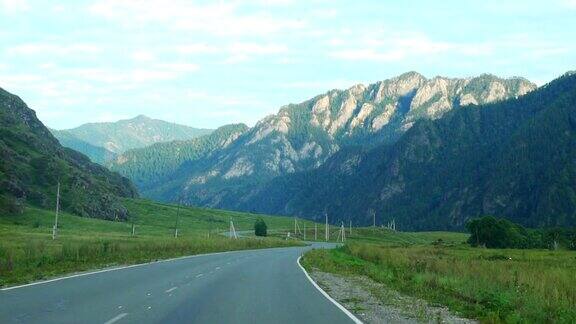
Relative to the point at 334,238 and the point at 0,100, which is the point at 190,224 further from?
the point at 0,100

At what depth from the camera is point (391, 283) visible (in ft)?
87.4

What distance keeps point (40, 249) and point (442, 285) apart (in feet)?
77.3

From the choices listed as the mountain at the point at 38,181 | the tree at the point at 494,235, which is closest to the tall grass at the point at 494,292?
the tree at the point at 494,235

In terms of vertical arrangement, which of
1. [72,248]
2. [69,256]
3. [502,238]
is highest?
[502,238]

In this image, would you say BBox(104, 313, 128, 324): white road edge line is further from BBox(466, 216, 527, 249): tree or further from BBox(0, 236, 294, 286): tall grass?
BBox(466, 216, 527, 249): tree

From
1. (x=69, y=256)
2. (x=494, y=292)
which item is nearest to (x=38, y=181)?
(x=69, y=256)

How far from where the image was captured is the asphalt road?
1511 cm

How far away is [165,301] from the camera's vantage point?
61.1 ft

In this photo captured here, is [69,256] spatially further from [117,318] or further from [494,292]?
[494,292]

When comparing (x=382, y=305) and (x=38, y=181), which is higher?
(x=38, y=181)

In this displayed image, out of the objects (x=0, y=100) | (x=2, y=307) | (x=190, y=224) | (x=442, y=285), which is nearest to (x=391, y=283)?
(x=442, y=285)

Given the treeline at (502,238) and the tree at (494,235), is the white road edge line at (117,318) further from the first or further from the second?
the tree at (494,235)

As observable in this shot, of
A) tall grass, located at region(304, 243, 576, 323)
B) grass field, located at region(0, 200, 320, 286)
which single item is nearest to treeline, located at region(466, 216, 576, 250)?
grass field, located at region(0, 200, 320, 286)

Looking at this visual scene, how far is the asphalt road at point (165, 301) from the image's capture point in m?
15.1
